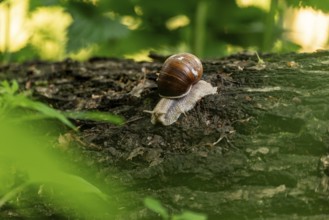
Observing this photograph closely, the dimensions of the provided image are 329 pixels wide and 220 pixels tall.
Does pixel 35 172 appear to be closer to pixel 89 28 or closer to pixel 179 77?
pixel 179 77

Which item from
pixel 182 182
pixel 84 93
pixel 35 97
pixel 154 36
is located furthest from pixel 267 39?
pixel 182 182

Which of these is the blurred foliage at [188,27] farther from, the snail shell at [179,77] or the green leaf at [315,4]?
the snail shell at [179,77]

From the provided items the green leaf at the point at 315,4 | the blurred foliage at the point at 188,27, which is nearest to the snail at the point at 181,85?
the green leaf at the point at 315,4

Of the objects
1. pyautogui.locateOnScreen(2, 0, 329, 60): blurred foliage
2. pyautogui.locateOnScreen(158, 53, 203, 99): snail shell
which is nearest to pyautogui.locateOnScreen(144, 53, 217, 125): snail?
pyautogui.locateOnScreen(158, 53, 203, 99): snail shell

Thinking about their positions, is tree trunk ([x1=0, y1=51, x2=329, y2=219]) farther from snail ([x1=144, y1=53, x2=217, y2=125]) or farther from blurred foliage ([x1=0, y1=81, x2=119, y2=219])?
blurred foliage ([x1=0, y1=81, x2=119, y2=219])

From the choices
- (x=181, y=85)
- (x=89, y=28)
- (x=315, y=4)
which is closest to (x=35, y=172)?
(x=181, y=85)
